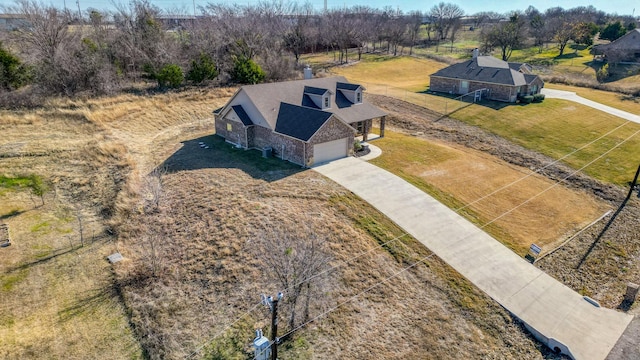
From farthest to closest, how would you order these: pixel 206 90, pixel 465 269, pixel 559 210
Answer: pixel 206 90 < pixel 559 210 < pixel 465 269

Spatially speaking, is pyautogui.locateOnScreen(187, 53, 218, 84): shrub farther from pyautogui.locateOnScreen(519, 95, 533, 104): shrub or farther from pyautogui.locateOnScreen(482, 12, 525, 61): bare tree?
pyautogui.locateOnScreen(482, 12, 525, 61): bare tree

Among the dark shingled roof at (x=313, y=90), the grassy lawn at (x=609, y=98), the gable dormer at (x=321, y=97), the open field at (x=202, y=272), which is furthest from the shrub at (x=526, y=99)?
the open field at (x=202, y=272)

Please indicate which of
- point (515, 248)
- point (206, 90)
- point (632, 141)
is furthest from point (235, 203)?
point (632, 141)

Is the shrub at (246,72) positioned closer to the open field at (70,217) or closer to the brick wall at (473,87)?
the open field at (70,217)

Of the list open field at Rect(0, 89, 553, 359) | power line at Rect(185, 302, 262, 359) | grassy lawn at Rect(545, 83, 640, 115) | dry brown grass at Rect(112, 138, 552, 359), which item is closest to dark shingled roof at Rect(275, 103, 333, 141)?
open field at Rect(0, 89, 553, 359)

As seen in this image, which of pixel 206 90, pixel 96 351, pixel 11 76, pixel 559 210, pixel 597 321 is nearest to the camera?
pixel 96 351

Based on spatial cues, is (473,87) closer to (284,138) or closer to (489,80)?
(489,80)

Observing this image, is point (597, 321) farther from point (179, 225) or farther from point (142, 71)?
point (142, 71)
